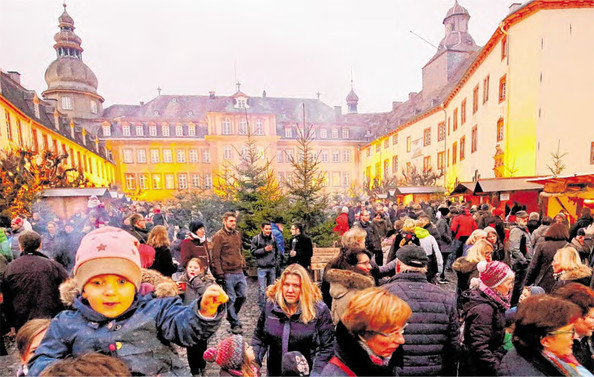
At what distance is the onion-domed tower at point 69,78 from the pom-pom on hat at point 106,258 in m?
56.2

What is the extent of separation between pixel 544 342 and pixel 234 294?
433 centimetres

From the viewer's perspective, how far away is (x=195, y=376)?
3564mm

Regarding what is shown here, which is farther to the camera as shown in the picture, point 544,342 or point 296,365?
point 296,365

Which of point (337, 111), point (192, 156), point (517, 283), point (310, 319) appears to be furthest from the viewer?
point (337, 111)

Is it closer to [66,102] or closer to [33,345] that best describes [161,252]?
[33,345]

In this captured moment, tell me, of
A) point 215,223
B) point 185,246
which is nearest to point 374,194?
point 215,223

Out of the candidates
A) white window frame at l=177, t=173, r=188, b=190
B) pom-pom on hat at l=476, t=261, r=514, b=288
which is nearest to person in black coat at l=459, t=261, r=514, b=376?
pom-pom on hat at l=476, t=261, r=514, b=288

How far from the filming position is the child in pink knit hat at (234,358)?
1.91 meters

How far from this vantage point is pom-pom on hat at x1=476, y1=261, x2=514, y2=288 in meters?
2.25

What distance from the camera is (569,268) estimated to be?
3.38 metres

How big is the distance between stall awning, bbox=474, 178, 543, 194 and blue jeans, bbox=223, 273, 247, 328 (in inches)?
447

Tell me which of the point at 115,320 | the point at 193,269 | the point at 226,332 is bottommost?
the point at 226,332

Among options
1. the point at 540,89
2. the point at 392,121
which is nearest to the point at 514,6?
the point at 540,89

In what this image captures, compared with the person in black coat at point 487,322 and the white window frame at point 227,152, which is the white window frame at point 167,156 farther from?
the person in black coat at point 487,322
